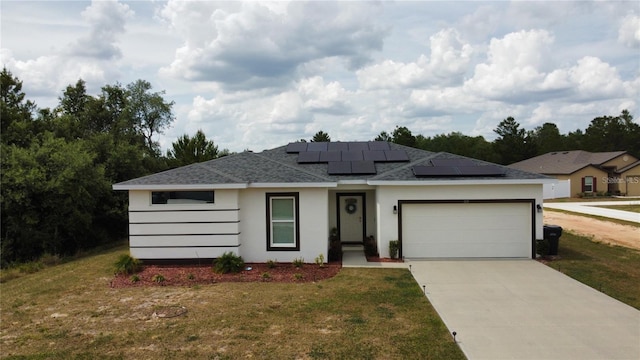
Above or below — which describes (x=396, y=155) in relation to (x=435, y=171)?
above

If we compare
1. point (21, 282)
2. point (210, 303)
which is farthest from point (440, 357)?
point (21, 282)

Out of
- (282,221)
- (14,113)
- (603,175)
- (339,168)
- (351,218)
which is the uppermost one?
(14,113)

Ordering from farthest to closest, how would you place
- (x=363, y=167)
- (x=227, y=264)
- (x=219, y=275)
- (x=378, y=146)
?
(x=378, y=146)
(x=363, y=167)
(x=227, y=264)
(x=219, y=275)

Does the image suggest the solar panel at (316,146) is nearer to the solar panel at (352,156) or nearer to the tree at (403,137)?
the solar panel at (352,156)

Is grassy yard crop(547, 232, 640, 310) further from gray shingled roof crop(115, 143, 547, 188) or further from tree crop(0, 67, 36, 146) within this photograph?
tree crop(0, 67, 36, 146)

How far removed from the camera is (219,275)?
11336 mm

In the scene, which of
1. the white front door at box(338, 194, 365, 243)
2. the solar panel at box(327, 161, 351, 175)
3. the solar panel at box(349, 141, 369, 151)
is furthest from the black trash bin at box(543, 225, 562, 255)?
the solar panel at box(349, 141, 369, 151)

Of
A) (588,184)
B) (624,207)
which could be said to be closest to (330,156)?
(624,207)

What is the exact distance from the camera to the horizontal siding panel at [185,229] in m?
12.4

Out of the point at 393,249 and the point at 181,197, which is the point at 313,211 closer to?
the point at 393,249

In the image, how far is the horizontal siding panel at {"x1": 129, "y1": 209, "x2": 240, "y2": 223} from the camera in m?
12.4

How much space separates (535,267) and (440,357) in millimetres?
Result: 7267

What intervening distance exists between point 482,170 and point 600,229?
9.82 meters

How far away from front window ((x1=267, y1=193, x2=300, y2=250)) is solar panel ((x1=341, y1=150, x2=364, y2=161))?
12.1ft
